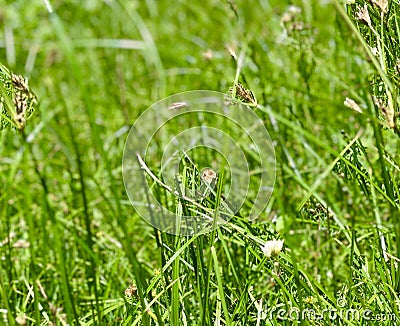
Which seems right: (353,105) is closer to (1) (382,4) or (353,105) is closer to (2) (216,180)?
(1) (382,4)

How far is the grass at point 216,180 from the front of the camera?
78cm

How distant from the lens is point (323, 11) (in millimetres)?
2443

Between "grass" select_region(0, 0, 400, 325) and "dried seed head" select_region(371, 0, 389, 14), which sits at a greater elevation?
"dried seed head" select_region(371, 0, 389, 14)

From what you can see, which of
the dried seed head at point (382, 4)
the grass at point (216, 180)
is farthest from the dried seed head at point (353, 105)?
the dried seed head at point (382, 4)

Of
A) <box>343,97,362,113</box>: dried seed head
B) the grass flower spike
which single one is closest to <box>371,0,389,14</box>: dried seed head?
<box>343,97,362,113</box>: dried seed head

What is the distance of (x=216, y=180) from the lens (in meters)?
0.92

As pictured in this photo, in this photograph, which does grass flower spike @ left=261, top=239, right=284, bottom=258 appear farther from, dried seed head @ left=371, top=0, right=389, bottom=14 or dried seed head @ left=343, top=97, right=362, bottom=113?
dried seed head @ left=371, top=0, right=389, bottom=14

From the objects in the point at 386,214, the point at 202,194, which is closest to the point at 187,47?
the point at 386,214

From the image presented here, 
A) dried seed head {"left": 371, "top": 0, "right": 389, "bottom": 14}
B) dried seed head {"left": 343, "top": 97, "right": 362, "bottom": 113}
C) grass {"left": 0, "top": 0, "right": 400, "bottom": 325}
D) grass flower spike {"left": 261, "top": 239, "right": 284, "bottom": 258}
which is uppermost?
dried seed head {"left": 371, "top": 0, "right": 389, "bottom": 14}

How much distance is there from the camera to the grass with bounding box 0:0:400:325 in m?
0.78

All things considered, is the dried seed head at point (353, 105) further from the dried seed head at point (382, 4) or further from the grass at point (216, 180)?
the dried seed head at point (382, 4)

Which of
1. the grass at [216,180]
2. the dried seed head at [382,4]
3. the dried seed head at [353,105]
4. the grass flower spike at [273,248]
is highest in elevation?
the dried seed head at [382,4]

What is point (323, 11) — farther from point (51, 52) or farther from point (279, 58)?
point (51, 52)

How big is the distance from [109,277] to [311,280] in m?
0.40
